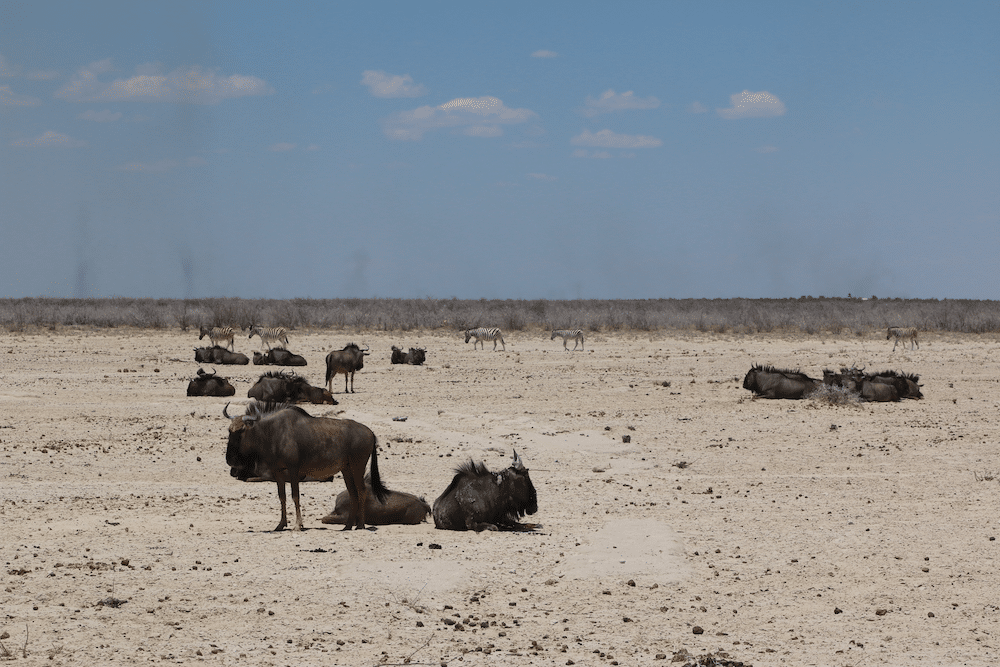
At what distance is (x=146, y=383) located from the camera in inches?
1061

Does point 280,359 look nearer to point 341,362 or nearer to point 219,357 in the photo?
point 219,357

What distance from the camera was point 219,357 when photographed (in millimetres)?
32875

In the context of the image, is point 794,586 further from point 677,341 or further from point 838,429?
point 677,341

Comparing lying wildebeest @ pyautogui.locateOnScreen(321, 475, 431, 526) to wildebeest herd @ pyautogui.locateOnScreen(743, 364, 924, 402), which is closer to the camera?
lying wildebeest @ pyautogui.locateOnScreen(321, 475, 431, 526)

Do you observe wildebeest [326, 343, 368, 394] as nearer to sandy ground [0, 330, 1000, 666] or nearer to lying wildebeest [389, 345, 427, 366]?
sandy ground [0, 330, 1000, 666]

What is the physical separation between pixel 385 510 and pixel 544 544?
197 cm

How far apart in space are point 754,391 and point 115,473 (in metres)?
14.4

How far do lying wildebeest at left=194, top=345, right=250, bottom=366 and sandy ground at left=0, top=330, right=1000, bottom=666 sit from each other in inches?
375

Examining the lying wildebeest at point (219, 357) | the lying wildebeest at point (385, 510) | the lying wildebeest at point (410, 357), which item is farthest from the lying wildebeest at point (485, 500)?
the lying wildebeest at point (219, 357)

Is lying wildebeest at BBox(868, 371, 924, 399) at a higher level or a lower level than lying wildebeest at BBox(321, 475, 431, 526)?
higher

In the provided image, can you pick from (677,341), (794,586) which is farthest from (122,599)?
(677,341)

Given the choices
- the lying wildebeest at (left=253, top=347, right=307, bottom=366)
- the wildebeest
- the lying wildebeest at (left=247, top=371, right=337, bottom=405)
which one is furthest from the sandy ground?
the lying wildebeest at (left=253, top=347, right=307, bottom=366)

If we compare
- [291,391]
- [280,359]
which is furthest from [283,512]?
[280,359]

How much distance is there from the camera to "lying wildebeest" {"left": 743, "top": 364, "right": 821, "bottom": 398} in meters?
23.3
